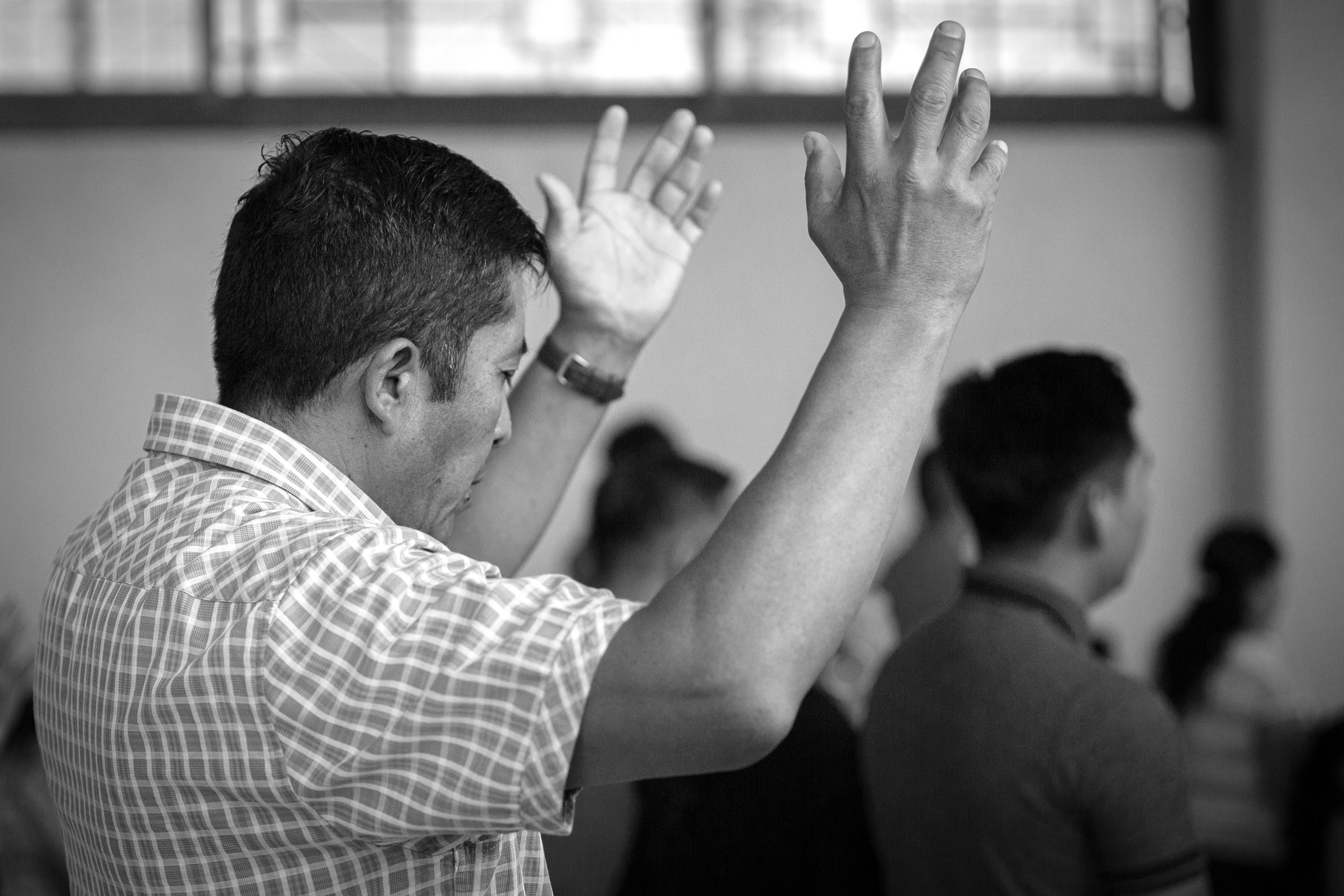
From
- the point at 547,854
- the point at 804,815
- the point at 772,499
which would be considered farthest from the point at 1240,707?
the point at 772,499

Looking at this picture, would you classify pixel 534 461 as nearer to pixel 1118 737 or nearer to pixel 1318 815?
pixel 1118 737

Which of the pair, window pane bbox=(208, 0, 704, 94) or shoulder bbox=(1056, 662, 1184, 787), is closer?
shoulder bbox=(1056, 662, 1184, 787)

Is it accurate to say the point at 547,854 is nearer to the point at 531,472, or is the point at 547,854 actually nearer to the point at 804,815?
the point at 804,815

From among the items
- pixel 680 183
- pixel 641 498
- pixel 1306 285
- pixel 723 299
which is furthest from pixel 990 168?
pixel 1306 285

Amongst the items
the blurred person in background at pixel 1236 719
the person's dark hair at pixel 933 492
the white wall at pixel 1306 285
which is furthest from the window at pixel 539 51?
the blurred person in background at pixel 1236 719

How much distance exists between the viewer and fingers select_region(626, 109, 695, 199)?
145 cm

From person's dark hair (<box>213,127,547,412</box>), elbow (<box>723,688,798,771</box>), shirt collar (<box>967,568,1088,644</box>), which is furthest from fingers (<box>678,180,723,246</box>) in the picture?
elbow (<box>723,688,798,771</box>)

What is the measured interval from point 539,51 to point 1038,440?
328 centimetres

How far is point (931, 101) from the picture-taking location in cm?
84

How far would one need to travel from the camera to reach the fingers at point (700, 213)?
1464 millimetres

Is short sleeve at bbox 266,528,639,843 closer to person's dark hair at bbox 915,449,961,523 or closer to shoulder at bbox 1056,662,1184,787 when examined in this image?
shoulder at bbox 1056,662,1184,787

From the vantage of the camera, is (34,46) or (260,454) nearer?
(260,454)

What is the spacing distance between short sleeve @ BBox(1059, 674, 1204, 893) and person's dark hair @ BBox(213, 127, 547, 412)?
2.78ft

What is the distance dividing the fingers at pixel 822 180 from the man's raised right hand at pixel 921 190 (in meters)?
0.02
